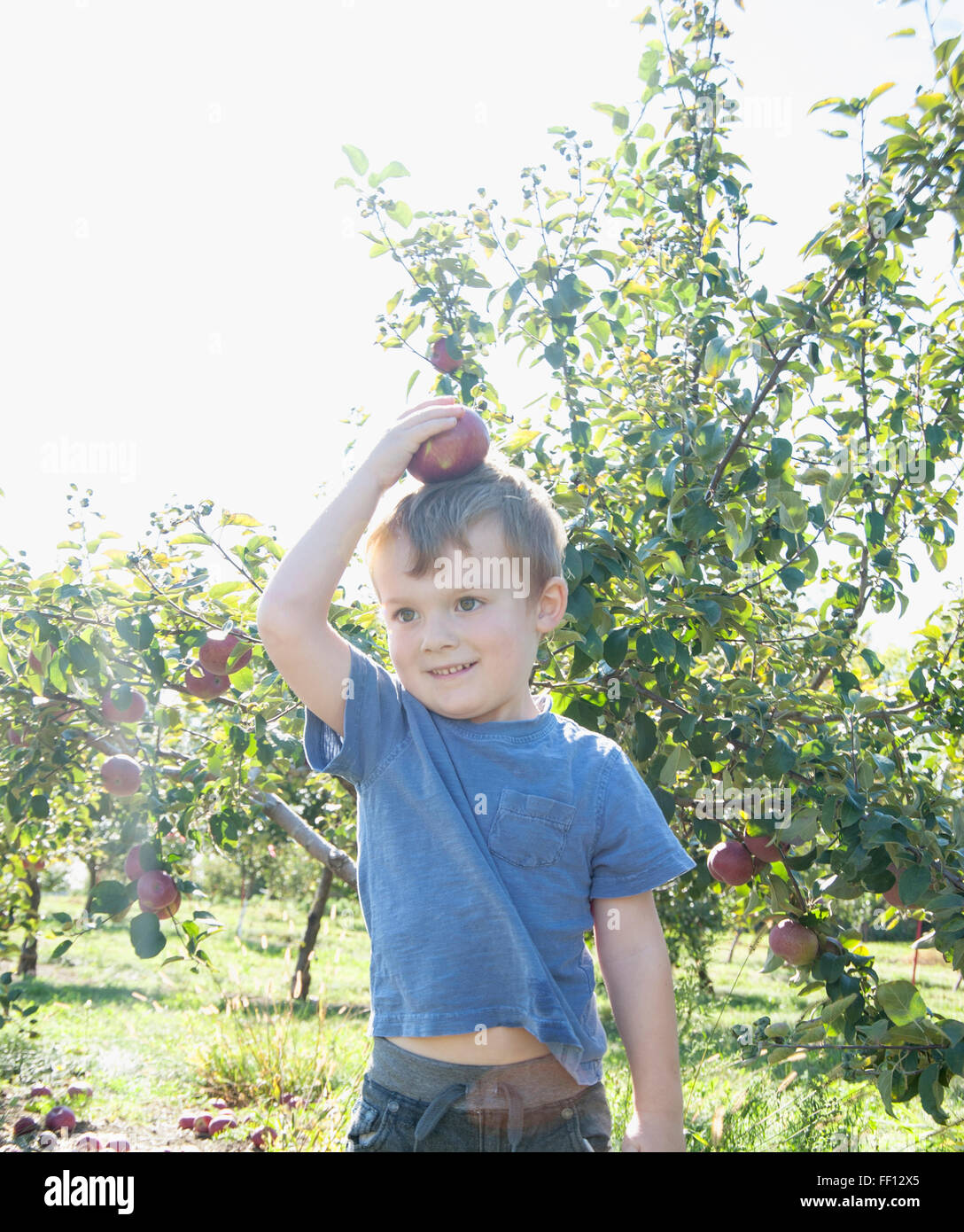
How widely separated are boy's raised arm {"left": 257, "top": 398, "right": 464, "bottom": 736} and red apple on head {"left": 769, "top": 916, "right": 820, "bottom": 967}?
1425 mm

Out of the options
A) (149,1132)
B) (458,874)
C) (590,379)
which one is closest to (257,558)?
(590,379)

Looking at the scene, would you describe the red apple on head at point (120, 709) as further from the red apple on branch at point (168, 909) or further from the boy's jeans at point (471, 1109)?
the boy's jeans at point (471, 1109)

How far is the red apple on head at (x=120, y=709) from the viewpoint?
248cm

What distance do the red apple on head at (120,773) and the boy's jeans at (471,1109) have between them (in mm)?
1561

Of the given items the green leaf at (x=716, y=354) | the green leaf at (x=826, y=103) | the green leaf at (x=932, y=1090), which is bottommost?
the green leaf at (x=932, y=1090)

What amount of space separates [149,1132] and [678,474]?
3.85m

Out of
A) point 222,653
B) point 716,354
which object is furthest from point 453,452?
point 222,653

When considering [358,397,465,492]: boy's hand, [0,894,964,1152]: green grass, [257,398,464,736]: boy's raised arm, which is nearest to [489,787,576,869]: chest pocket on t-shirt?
[257,398,464,736]: boy's raised arm

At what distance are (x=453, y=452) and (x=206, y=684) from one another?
52.5 inches

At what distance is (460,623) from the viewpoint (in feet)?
4.28

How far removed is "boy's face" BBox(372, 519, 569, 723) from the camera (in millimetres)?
1309

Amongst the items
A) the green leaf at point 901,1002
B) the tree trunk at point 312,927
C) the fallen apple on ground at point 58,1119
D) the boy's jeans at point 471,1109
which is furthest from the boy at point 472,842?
the tree trunk at point 312,927

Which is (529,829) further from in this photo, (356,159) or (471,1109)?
(356,159)

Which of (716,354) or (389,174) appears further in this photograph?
(389,174)
